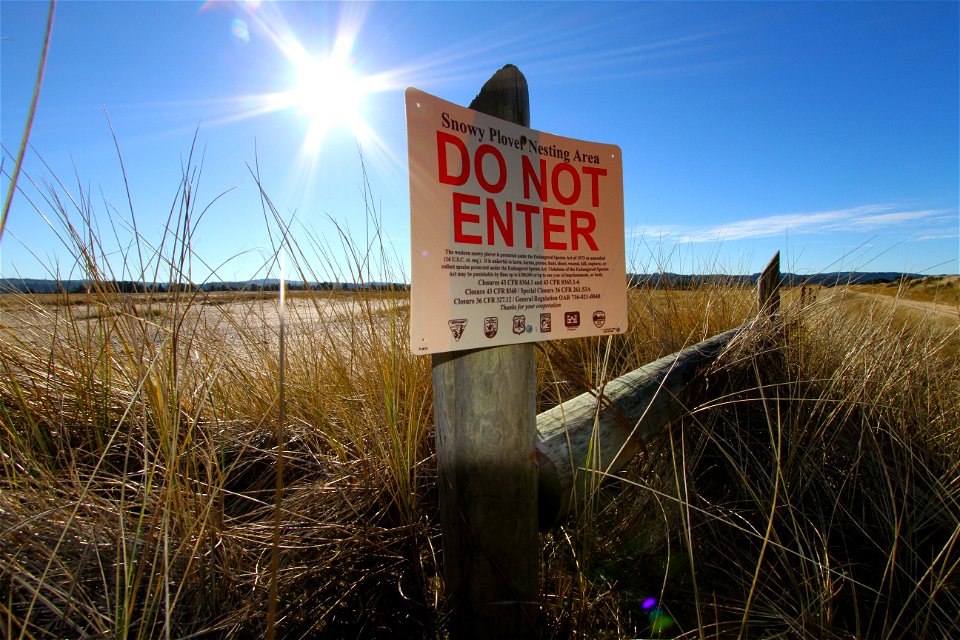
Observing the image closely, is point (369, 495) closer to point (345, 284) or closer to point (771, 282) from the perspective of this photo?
point (345, 284)

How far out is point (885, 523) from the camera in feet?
5.38

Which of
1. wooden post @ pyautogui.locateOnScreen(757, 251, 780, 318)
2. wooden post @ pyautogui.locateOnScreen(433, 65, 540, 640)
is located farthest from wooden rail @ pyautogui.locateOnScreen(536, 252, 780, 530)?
wooden post @ pyautogui.locateOnScreen(757, 251, 780, 318)

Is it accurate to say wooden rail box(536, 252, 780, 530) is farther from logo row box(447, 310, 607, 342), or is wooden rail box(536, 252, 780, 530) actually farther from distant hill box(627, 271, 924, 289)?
distant hill box(627, 271, 924, 289)

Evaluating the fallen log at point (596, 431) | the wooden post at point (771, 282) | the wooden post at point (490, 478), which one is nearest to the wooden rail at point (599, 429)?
the fallen log at point (596, 431)

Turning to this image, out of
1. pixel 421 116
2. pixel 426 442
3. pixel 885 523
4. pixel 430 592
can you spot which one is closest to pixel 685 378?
pixel 885 523

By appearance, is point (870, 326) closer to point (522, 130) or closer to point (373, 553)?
point (522, 130)

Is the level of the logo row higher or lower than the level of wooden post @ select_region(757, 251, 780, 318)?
lower

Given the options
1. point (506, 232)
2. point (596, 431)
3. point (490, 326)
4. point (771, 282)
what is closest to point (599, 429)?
point (596, 431)

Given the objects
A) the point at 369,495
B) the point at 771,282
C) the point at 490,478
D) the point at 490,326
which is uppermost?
the point at 771,282

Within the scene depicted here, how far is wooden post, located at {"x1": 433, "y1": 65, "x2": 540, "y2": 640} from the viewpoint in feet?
3.53

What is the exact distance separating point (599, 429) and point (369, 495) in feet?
2.72

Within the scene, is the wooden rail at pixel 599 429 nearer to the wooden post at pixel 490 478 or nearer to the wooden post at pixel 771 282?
the wooden post at pixel 490 478

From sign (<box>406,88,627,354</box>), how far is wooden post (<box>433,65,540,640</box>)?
80mm

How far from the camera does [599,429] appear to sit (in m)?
1.42
